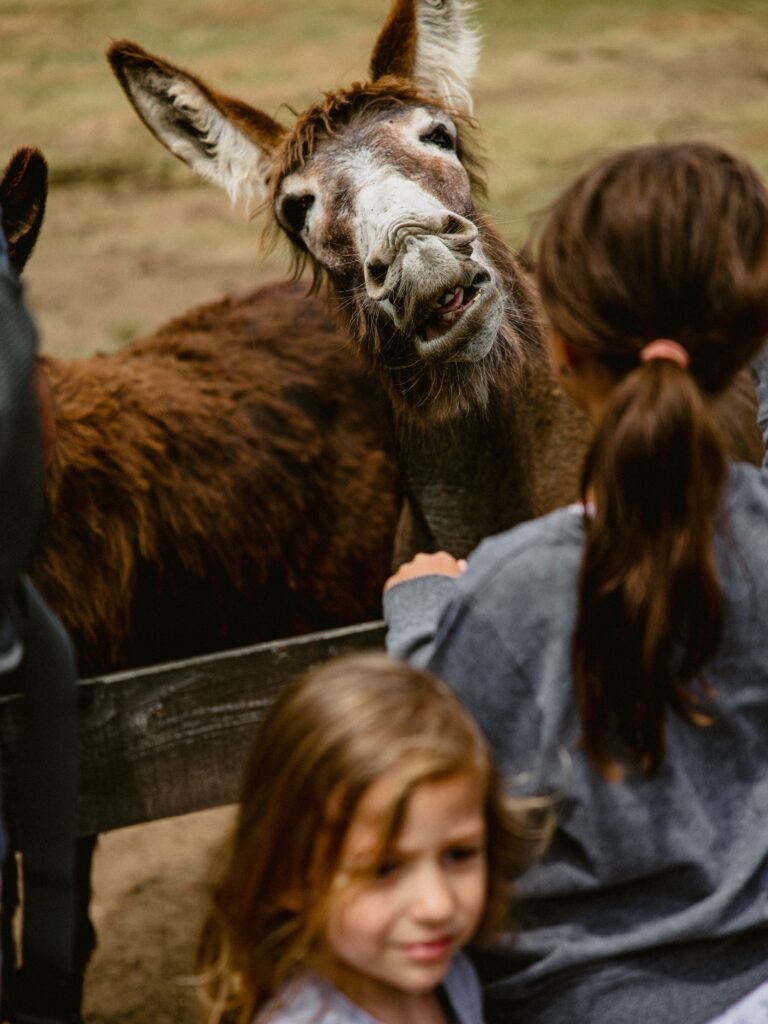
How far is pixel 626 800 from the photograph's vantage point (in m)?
1.58

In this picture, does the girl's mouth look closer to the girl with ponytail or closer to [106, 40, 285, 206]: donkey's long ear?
the girl with ponytail

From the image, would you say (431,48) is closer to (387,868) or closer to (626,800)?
(626,800)

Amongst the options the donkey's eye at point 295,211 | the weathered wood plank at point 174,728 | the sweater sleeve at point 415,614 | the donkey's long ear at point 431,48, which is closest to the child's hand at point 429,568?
the sweater sleeve at point 415,614

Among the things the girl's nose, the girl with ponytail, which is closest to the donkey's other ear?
the girl with ponytail

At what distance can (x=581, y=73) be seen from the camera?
46.2ft

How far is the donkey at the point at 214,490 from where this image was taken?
3166mm

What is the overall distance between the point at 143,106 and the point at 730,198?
228 centimetres

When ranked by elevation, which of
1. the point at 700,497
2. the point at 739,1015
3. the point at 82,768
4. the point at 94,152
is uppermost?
the point at 700,497

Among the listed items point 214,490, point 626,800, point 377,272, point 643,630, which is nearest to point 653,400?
point 643,630

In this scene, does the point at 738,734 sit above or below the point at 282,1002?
above

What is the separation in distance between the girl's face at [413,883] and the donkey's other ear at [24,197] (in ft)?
5.45

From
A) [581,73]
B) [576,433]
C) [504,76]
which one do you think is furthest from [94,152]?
[576,433]

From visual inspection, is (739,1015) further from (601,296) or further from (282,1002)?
(601,296)

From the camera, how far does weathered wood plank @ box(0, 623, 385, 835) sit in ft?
7.55
